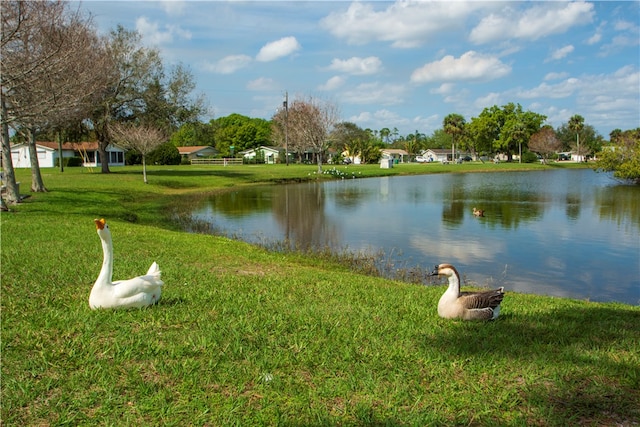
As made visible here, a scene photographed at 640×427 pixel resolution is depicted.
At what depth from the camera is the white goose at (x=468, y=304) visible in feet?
20.1

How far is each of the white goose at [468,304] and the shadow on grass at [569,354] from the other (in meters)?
0.11

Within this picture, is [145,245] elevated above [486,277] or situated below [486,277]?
above

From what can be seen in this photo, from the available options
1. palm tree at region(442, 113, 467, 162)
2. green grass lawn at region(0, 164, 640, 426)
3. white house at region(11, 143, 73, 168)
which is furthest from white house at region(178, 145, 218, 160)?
green grass lawn at region(0, 164, 640, 426)

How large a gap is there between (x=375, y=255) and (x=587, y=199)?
2336 cm

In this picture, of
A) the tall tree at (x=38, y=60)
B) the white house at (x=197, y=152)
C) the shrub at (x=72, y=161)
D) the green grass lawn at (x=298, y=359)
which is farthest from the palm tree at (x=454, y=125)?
the green grass lawn at (x=298, y=359)

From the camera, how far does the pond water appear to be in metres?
12.8

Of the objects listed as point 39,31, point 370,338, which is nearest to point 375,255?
point 370,338

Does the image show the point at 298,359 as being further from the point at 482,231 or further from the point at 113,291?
the point at 482,231

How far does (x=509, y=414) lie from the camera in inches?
157

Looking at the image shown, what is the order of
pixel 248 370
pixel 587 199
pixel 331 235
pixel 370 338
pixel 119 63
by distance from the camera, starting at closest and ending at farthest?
pixel 248 370, pixel 370 338, pixel 331 235, pixel 587 199, pixel 119 63

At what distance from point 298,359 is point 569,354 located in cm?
273

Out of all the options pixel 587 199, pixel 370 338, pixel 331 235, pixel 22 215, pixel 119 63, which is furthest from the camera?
pixel 119 63

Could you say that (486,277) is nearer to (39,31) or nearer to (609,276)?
(609,276)

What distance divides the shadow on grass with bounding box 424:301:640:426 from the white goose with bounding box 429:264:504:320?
113mm
